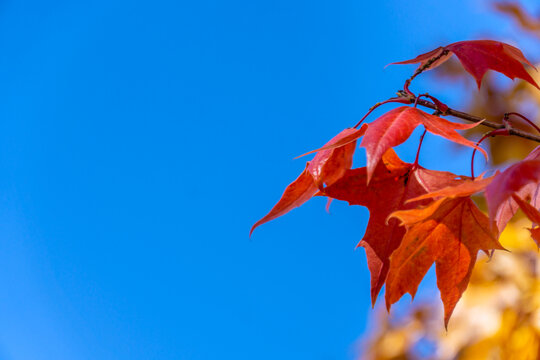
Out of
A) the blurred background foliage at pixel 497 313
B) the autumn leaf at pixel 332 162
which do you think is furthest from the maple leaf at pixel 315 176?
the blurred background foliage at pixel 497 313

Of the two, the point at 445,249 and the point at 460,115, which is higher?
the point at 460,115

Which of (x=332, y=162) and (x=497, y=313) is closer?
(x=332, y=162)

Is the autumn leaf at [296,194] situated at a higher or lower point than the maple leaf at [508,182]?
higher

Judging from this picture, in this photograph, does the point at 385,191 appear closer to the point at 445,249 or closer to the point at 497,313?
the point at 445,249

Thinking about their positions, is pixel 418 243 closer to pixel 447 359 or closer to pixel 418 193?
pixel 418 193

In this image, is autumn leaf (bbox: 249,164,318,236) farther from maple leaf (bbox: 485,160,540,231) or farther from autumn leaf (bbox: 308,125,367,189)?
maple leaf (bbox: 485,160,540,231)

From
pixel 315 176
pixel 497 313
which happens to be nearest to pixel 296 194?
pixel 315 176

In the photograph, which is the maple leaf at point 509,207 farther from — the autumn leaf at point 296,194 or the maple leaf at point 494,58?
the autumn leaf at point 296,194
